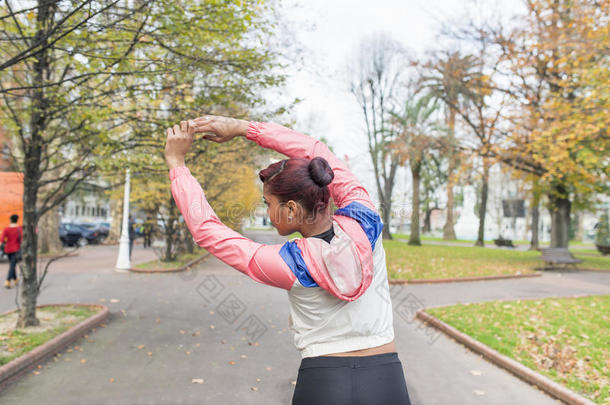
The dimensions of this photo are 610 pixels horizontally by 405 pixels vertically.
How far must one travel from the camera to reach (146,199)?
17.4 metres

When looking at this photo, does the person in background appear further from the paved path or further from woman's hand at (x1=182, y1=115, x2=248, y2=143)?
woman's hand at (x1=182, y1=115, x2=248, y2=143)

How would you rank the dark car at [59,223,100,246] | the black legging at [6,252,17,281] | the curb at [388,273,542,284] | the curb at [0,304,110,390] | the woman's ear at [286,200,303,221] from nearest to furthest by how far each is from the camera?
1. the woman's ear at [286,200,303,221]
2. the curb at [0,304,110,390]
3. the black legging at [6,252,17,281]
4. the curb at [388,273,542,284]
5. the dark car at [59,223,100,246]

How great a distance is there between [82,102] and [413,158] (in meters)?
20.7

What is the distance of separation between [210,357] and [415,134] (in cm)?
2012

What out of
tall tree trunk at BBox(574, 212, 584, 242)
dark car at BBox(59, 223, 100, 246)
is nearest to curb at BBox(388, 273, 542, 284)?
dark car at BBox(59, 223, 100, 246)

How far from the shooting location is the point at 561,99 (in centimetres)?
1517

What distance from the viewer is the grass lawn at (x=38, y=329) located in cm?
618

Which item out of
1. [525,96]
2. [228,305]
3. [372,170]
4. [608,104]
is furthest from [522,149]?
[372,170]

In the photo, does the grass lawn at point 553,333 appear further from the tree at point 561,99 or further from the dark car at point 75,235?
the dark car at point 75,235

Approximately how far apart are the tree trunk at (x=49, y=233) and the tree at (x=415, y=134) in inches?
696

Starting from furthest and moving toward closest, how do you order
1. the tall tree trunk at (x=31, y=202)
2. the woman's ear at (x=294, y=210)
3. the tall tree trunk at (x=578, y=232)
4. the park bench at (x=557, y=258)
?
the tall tree trunk at (x=578, y=232)
the park bench at (x=557, y=258)
the tall tree trunk at (x=31, y=202)
the woman's ear at (x=294, y=210)

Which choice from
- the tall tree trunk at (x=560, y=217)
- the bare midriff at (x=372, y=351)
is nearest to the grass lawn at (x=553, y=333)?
the bare midriff at (x=372, y=351)

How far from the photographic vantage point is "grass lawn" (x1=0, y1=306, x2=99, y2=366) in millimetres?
6176

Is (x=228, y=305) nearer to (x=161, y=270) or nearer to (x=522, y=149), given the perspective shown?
(x=161, y=270)
